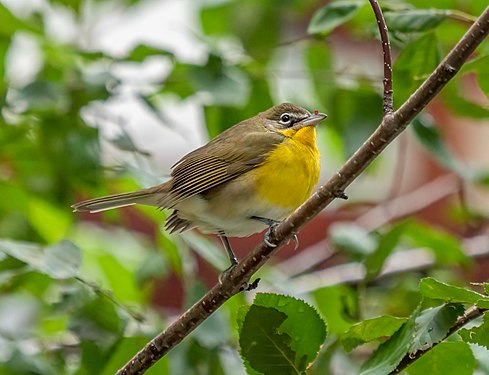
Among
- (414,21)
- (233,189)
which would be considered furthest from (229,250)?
(414,21)

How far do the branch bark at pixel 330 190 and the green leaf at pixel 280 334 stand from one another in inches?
4.2

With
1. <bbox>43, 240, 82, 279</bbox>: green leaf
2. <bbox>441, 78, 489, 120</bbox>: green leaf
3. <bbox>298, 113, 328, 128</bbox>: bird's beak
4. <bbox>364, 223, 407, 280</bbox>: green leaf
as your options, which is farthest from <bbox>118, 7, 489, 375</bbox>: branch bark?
<bbox>441, 78, 489, 120</bbox>: green leaf

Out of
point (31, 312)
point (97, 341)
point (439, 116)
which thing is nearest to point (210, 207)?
point (97, 341)

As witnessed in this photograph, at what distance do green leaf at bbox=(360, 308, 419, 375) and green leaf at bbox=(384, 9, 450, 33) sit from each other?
771mm

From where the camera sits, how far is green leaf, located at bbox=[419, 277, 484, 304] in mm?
1309

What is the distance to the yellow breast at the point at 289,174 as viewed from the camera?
227 cm

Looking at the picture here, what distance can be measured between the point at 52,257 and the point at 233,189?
0.58 metres

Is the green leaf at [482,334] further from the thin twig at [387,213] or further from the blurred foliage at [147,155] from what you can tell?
the thin twig at [387,213]

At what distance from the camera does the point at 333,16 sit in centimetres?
206

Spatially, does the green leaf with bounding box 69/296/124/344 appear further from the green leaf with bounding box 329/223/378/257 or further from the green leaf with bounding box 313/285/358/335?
the green leaf with bounding box 329/223/378/257

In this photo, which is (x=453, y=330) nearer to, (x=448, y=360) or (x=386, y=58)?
(x=448, y=360)

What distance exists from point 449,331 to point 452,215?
1.84 metres

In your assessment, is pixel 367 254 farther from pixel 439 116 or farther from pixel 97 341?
pixel 439 116

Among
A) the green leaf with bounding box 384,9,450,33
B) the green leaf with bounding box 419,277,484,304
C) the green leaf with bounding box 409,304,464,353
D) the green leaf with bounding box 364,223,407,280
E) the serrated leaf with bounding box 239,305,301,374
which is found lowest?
the green leaf with bounding box 364,223,407,280
